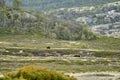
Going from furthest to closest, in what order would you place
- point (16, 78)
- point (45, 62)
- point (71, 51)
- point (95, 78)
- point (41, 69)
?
point (71, 51) < point (45, 62) < point (95, 78) < point (41, 69) < point (16, 78)

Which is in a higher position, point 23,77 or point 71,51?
point 23,77

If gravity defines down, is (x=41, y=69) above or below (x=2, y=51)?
above

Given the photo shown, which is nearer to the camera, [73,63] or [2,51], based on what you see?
[73,63]

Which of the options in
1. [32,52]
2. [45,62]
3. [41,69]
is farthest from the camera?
[32,52]

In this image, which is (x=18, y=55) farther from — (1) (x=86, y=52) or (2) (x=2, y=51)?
(1) (x=86, y=52)

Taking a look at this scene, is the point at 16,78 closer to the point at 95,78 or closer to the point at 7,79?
the point at 7,79

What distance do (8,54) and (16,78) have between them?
339ft

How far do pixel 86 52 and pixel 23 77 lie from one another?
4910 inches

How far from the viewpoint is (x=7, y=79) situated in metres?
43.5

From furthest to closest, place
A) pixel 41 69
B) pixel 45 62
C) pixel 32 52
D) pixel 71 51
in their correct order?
pixel 71 51
pixel 32 52
pixel 45 62
pixel 41 69

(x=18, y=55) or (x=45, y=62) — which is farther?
(x=18, y=55)

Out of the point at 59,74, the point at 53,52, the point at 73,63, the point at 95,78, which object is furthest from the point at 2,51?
the point at 59,74

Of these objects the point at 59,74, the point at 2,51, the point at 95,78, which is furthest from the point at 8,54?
the point at 59,74

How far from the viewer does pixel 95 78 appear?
8081 centimetres
